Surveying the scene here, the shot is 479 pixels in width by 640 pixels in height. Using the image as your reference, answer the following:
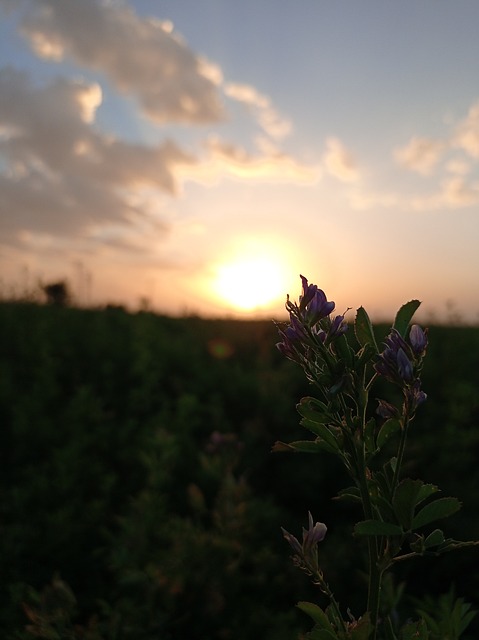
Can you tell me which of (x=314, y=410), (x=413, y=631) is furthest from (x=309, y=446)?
(x=413, y=631)

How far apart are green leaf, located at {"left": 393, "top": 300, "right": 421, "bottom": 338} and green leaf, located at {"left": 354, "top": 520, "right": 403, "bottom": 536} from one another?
0.34 meters

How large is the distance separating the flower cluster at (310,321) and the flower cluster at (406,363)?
0.09 meters

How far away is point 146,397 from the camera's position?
5.38 metres

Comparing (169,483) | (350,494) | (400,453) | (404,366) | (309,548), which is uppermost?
(404,366)

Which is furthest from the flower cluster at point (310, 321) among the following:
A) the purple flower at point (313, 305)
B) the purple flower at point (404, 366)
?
the purple flower at point (404, 366)

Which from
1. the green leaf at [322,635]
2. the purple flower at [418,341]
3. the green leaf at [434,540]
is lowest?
the green leaf at [322,635]

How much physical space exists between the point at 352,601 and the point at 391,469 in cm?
307

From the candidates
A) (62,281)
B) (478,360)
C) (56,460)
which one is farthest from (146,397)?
(62,281)

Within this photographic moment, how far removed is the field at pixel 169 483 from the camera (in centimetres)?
295

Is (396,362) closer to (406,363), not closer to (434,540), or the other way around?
(406,363)

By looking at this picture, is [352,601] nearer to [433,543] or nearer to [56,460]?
[56,460]

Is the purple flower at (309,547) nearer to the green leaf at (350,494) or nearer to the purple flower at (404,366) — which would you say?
the green leaf at (350,494)

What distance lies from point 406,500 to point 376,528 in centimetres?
8

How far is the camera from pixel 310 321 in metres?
1.10
